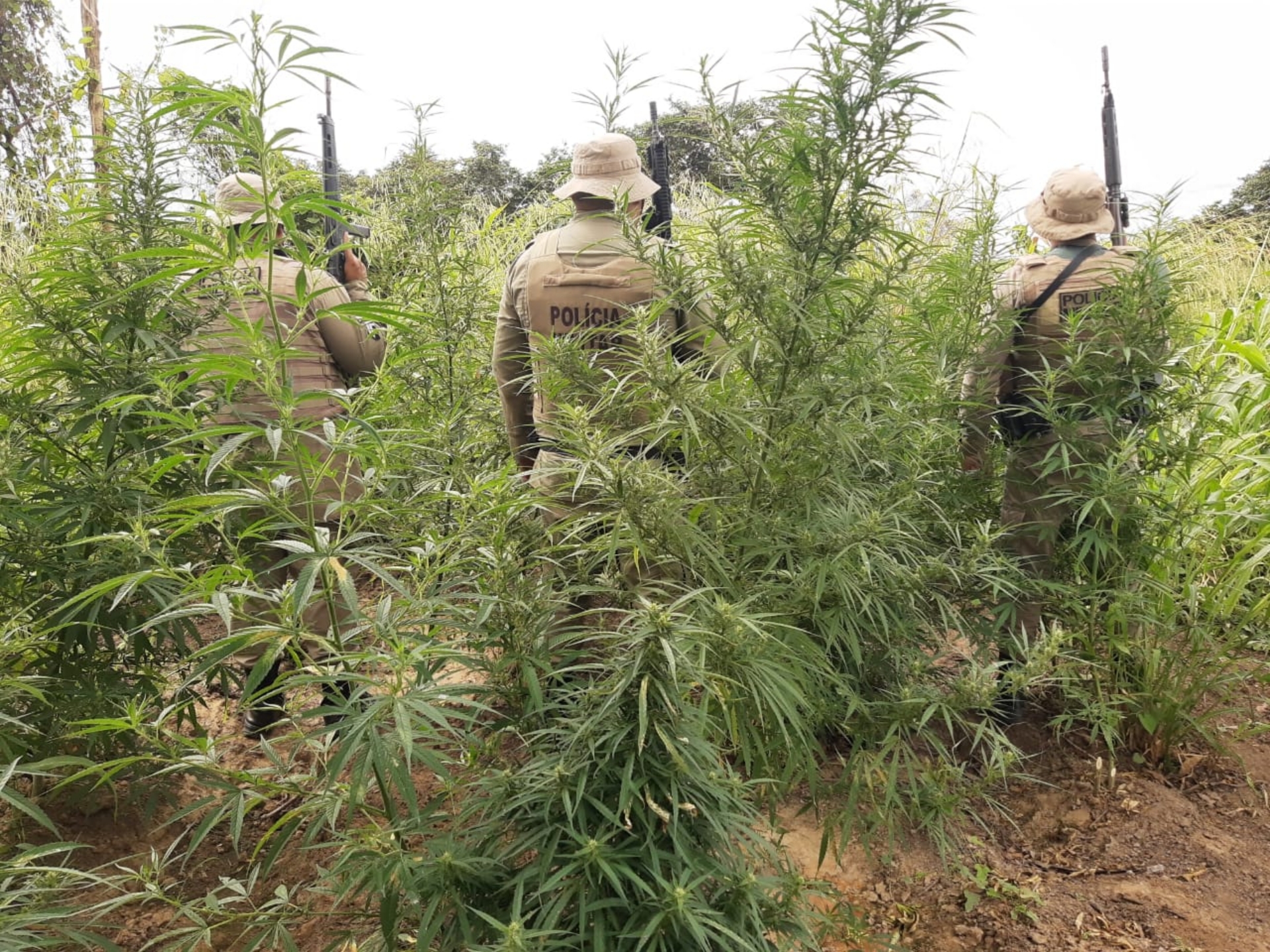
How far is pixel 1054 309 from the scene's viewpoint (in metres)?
2.86

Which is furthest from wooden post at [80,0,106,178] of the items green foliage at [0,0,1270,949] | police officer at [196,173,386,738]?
green foliage at [0,0,1270,949]

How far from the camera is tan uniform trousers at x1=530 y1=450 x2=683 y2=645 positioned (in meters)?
1.45

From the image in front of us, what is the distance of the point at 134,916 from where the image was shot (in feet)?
6.51

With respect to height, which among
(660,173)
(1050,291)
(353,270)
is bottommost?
(1050,291)

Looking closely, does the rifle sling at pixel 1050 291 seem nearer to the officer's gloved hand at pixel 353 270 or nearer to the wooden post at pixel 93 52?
the officer's gloved hand at pixel 353 270

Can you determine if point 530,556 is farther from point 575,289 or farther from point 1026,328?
point 1026,328

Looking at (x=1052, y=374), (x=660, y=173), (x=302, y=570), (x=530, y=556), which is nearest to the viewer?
(x=302, y=570)

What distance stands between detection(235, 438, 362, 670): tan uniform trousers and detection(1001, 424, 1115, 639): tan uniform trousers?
6.32ft

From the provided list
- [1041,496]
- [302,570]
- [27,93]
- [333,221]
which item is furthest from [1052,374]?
[27,93]

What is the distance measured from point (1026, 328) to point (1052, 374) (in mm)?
666

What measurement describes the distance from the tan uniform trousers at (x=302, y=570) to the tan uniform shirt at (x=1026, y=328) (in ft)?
6.56

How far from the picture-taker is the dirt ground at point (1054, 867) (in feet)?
6.93

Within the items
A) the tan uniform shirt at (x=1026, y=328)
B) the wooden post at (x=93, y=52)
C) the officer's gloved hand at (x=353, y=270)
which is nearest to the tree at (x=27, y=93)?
the wooden post at (x=93, y=52)

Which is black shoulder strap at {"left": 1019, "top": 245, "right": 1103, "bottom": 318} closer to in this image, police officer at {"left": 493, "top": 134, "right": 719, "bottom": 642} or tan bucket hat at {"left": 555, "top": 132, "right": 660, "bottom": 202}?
police officer at {"left": 493, "top": 134, "right": 719, "bottom": 642}
